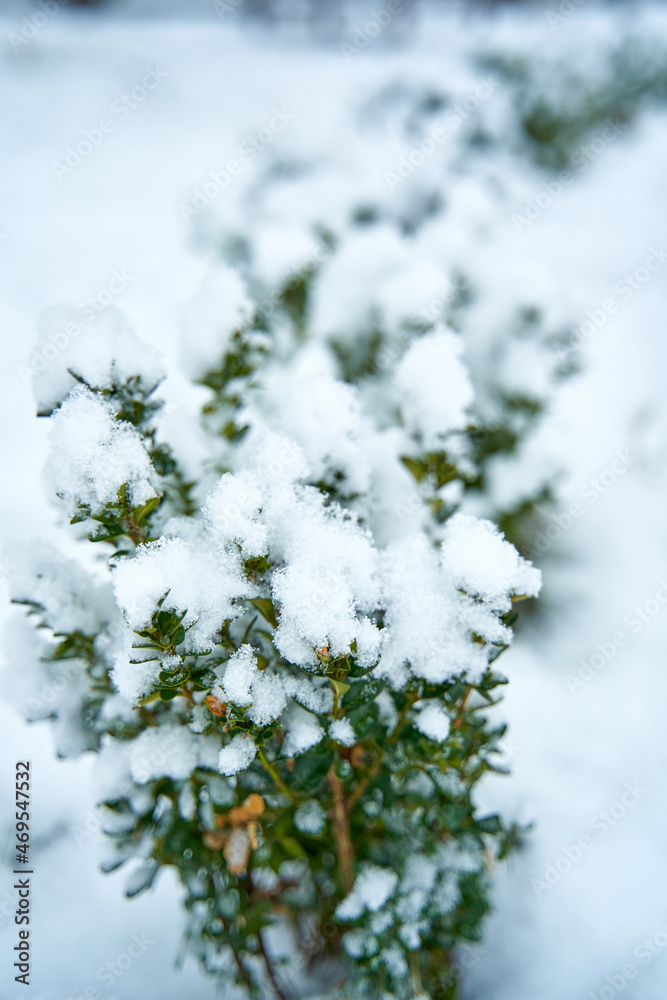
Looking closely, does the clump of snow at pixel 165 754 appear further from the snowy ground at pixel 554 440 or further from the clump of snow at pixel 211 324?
the snowy ground at pixel 554 440

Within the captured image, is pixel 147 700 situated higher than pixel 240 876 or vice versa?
pixel 147 700

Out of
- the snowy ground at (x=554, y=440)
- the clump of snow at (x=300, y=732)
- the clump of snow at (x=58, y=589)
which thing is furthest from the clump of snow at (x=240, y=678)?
the snowy ground at (x=554, y=440)

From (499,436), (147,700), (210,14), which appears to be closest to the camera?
(147,700)

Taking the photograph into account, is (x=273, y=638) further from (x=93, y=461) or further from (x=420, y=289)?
(x=420, y=289)

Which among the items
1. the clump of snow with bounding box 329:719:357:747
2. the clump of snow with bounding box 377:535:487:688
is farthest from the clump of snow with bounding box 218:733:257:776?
the clump of snow with bounding box 377:535:487:688

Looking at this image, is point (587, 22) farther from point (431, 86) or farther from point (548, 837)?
point (548, 837)

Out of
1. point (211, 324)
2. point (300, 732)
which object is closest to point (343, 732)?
point (300, 732)

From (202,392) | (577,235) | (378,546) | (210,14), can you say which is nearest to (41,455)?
(202,392)

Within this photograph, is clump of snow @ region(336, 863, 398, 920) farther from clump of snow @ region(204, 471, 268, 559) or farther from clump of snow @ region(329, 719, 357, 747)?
clump of snow @ region(204, 471, 268, 559)
